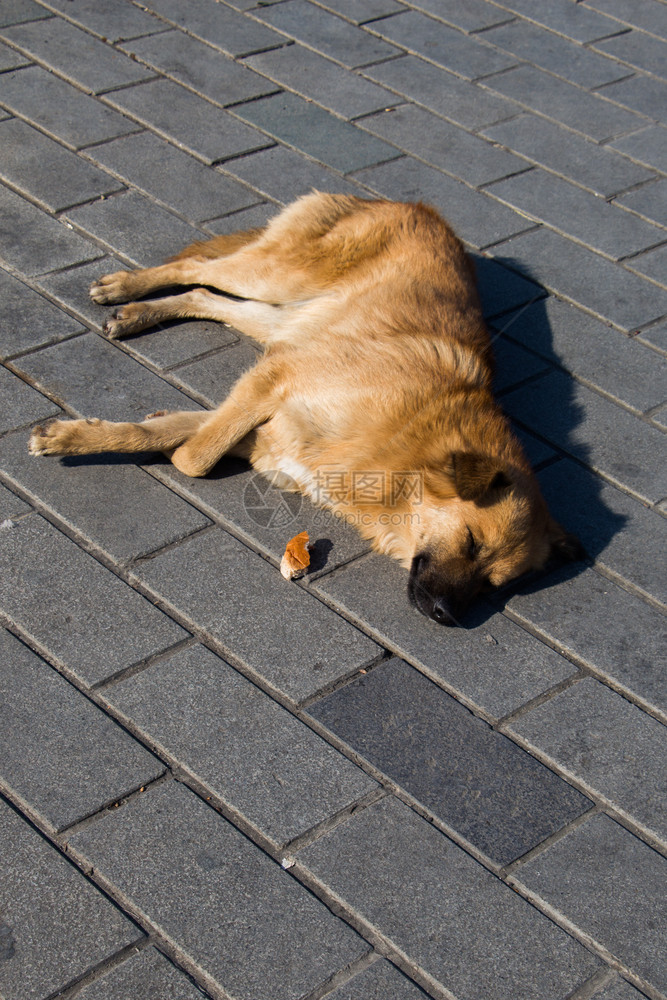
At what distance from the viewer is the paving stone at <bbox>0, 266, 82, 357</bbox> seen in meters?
4.39

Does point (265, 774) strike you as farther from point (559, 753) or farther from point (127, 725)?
point (559, 753)

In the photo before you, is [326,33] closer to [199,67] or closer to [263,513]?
[199,67]

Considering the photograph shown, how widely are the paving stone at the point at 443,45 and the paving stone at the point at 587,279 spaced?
2017mm

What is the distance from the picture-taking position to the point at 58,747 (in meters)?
2.91

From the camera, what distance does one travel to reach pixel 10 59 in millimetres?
6230

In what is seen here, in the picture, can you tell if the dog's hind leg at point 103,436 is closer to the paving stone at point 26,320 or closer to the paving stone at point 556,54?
the paving stone at point 26,320

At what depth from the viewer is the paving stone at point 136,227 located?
16.6ft

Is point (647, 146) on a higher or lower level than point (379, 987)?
higher

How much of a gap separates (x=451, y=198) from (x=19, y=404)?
10.2 feet

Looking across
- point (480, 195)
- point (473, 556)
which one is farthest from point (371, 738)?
point (480, 195)

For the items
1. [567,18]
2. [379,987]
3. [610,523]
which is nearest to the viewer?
[379,987]

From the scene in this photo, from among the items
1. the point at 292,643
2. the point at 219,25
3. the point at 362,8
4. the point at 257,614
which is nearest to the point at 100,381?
the point at 257,614

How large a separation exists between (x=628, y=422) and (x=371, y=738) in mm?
2339

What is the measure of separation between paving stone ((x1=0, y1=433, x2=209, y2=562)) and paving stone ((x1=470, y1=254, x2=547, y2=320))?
226 cm
